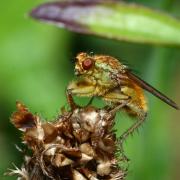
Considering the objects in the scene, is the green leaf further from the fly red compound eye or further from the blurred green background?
the blurred green background

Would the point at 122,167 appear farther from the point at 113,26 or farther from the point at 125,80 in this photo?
the point at 113,26

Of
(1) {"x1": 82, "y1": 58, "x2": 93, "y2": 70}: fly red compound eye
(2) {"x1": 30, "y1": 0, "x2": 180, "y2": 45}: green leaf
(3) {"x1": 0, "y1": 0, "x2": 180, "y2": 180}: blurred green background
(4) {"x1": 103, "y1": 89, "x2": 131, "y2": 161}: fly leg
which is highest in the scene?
(2) {"x1": 30, "y1": 0, "x2": 180, "y2": 45}: green leaf

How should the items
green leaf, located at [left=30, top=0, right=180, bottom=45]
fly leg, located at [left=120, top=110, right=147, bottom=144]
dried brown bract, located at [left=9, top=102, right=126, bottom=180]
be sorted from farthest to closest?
green leaf, located at [left=30, top=0, right=180, bottom=45] < fly leg, located at [left=120, top=110, right=147, bottom=144] < dried brown bract, located at [left=9, top=102, right=126, bottom=180]

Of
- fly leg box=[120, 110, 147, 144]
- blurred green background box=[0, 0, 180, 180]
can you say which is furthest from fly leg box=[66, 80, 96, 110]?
blurred green background box=[0, 0, 180, 180]

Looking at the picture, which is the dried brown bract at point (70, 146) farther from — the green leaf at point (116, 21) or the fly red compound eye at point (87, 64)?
the green leaf at point (116, 21)

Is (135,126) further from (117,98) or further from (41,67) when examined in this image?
(41,67)

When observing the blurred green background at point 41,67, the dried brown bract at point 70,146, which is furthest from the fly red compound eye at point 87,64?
the blurred green background at point 41,67

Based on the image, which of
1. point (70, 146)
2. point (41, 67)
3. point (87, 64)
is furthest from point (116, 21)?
point (41, 67)
